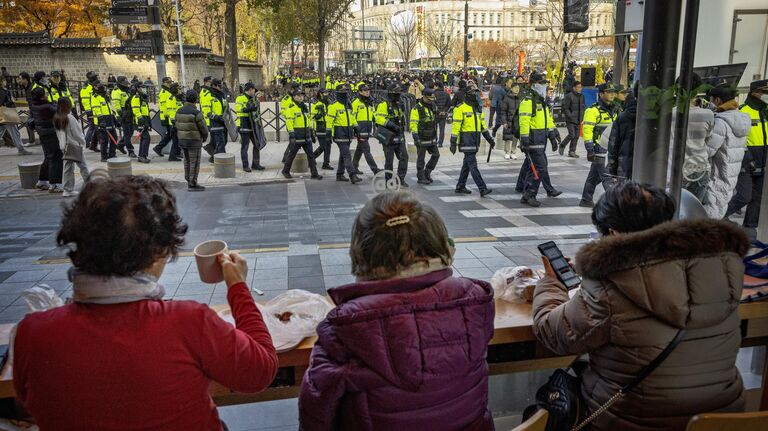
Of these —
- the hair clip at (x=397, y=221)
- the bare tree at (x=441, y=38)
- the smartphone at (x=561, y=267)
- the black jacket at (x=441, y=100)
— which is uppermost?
the bare tree at (x=441, y=38)

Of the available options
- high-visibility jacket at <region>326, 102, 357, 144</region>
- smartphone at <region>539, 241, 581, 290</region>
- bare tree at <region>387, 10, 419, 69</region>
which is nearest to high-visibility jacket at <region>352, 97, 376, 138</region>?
high-visibility jacket at <region>326, 102, 357, 144</region>

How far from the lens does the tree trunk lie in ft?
79.0

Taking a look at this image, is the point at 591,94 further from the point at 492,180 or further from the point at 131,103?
the point at 131,103

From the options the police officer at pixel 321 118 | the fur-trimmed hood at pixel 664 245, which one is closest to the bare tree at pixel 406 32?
the police officer at pixel 321 118

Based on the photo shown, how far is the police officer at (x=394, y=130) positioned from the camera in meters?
10.6

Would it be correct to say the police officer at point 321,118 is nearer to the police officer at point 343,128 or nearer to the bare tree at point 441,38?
the police officer at point 343,128

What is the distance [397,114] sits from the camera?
35.9 feet

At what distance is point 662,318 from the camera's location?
1.89 m

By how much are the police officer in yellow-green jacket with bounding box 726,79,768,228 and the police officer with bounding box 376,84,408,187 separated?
17.1 feet

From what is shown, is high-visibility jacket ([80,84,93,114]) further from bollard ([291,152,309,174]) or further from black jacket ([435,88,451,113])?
black jacket ([435,88,451,113])

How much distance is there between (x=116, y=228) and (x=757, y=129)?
728 centimetres

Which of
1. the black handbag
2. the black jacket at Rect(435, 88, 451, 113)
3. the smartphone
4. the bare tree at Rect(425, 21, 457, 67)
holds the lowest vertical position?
the black handbag

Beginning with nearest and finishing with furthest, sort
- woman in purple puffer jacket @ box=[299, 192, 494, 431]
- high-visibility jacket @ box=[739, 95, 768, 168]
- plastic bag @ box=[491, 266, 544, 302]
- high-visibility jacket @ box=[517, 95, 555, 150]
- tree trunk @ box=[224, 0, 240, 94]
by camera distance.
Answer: woman in purple puffer jacket @ box=[299, 192, 494, 431]
plastic bag @ box=[491, 266, 544, 302]
high-visibility jacket @ box=[739, 95, 768, 168]
high-visibility jacket @ box=[517, 95, 555, 150]
tree trunk @ box=[224, 0, 240, 94]

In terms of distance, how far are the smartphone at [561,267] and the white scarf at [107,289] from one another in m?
1.59
